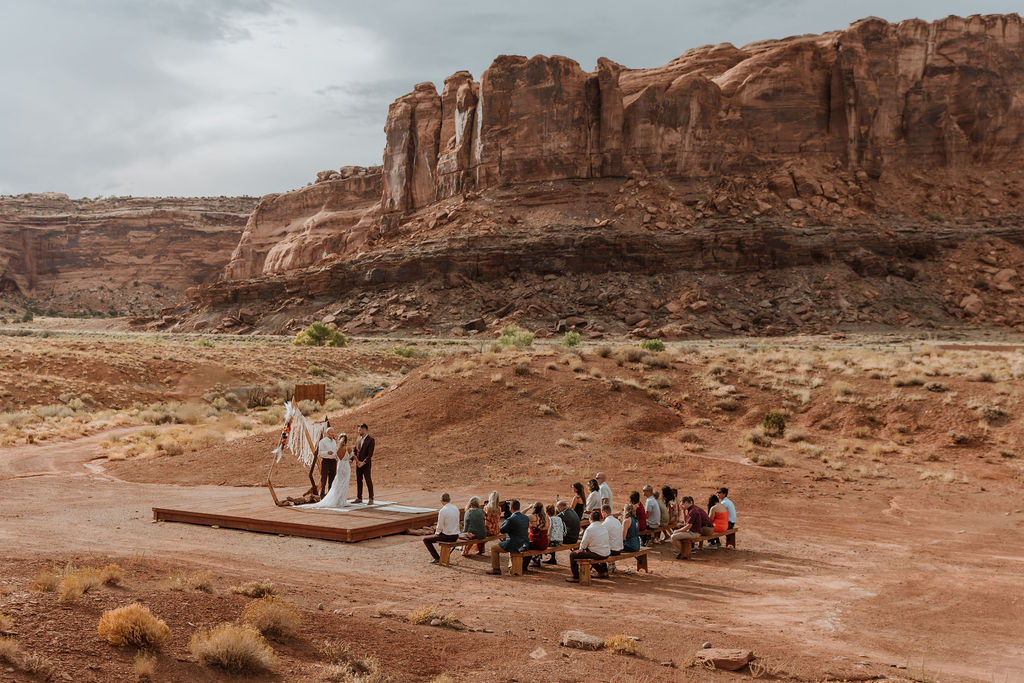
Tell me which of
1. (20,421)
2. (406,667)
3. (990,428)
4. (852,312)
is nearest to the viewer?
(406,667)

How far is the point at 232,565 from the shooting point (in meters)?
11.9

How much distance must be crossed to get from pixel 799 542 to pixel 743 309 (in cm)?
5268

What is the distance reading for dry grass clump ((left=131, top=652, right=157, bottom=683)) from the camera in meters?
7.08

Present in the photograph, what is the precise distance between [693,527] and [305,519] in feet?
20.9

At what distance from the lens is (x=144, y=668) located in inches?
280

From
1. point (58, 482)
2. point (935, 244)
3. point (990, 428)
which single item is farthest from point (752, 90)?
point (58, 482)

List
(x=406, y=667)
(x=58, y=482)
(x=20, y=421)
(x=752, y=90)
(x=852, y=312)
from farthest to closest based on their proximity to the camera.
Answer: (x=752, y=90), (x=852, y=312), (x=20, y=421), (x=58, y=482), (x=406, y=667)

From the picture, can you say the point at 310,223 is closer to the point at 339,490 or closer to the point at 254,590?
the point at 339,490

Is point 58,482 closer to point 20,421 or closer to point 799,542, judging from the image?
point 20,421

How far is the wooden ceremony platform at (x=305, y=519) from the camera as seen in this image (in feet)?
46.9

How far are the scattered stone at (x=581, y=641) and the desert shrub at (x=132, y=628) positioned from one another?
384cm

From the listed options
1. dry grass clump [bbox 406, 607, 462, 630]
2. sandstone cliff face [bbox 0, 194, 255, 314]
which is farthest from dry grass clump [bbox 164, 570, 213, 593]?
sandstone cliff face [bbox 0, 194, 255, 314]

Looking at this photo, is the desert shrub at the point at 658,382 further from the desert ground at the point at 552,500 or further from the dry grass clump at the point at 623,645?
the dry grass clump at the point at 623,645

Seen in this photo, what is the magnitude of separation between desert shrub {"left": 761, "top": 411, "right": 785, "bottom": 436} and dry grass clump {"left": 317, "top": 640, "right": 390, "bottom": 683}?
59.7 feet
